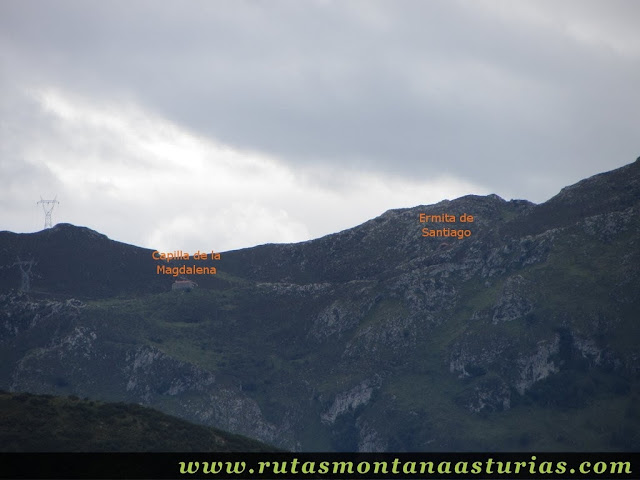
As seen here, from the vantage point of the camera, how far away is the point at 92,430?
443 ft

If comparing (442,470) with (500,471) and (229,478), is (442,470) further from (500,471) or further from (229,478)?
(229,478)

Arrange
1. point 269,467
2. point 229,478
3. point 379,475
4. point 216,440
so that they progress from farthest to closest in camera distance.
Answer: point 379,475 → point 216,440 → point 269,467 → point 229,478

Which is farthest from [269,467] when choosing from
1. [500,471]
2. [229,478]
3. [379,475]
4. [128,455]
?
[500,471]

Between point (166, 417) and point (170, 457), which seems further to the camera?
point (166, 417)

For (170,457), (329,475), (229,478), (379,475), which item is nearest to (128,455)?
(170,457)

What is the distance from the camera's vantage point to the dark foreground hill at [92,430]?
130 m

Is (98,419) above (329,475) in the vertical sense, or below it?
above

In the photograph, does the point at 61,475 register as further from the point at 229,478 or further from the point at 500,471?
the point at 500,471

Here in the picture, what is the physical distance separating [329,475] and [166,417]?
27038mm

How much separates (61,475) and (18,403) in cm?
2673

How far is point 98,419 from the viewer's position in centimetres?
13838

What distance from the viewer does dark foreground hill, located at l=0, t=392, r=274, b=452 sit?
12975cm

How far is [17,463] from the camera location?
11881 cm

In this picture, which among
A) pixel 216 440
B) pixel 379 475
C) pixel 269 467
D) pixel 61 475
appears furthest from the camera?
pixel 379 475
